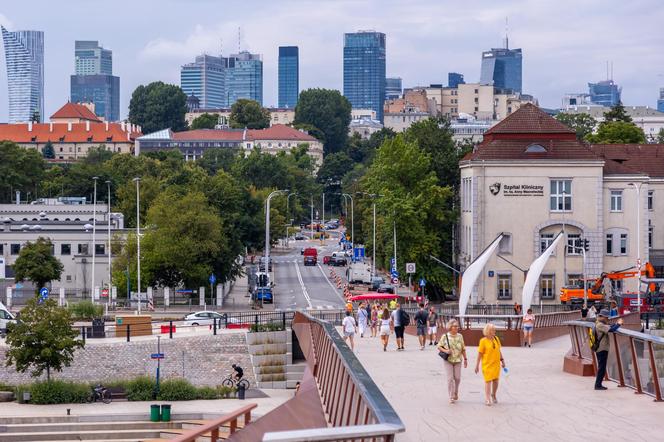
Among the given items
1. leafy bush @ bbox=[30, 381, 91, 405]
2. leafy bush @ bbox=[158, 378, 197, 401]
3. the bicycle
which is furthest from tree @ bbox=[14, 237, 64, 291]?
the bicycle

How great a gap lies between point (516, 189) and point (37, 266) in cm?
2767

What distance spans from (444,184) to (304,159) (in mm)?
119769

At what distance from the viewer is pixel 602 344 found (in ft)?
69.8

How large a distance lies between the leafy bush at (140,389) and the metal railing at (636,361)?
23165mm

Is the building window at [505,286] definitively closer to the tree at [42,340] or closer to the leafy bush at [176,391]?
the leafy bush at [176,391]

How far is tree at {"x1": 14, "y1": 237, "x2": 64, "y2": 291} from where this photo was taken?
245ft

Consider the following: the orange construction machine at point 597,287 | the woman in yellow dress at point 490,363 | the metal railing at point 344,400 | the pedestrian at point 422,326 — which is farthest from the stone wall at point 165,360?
the woman in yellow dress at point 490,363

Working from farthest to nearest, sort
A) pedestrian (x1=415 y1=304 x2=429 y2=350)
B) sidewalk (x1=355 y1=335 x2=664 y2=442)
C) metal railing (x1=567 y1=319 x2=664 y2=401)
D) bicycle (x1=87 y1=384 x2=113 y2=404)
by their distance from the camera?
1. bicycle (x1=87 y1=384 x2=113 y2=404)
2. pedestrian (x1=415 y1=304 x2=429 y2=350)
3. metal railing (x1=567 y1=319 x2=664 y2=401)
4. sidewalk (x1=355 y1=335 x2=664 y2=442)

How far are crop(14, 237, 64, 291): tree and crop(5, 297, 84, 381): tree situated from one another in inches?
1146

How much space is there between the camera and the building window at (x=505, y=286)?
65.3 m

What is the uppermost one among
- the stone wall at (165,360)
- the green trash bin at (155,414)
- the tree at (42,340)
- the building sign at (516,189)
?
the building sign at (516,189)

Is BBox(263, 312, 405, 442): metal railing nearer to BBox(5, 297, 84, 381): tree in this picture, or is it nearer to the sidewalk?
the sidewalk

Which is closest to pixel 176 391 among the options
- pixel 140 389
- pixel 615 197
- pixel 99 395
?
pixel 140 389

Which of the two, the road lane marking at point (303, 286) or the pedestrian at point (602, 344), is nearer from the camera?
the pedestrian at point (602, 344)
